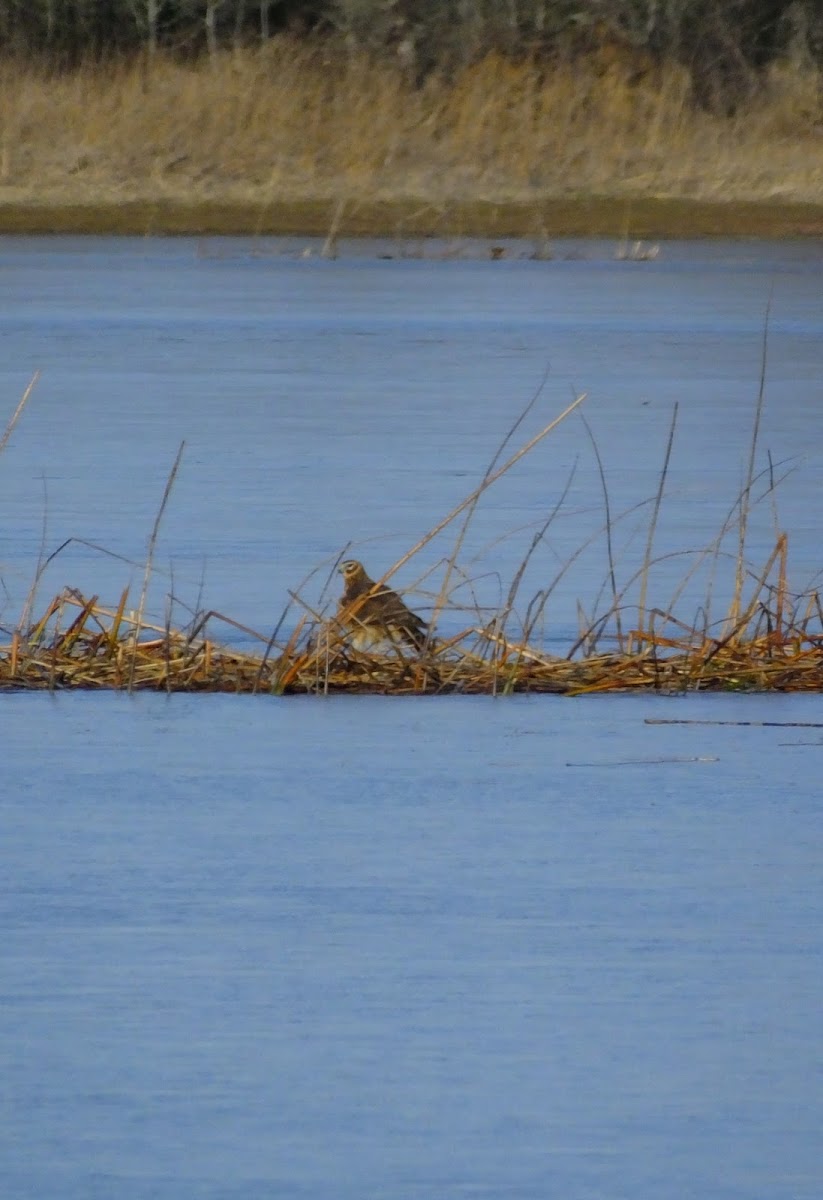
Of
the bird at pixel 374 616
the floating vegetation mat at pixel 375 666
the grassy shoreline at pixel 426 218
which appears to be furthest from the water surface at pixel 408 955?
the grassy shoreline at pixel 426 218

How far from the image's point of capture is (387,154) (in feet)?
75.7

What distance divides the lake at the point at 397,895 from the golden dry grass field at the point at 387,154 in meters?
13.0

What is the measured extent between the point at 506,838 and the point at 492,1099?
1.25 m

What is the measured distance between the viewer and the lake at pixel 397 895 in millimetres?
3311

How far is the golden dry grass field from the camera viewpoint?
22234 mm

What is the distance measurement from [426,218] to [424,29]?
5.14m

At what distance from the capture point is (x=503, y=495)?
28.6 feet

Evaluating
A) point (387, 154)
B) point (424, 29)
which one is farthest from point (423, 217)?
point (424, 29)

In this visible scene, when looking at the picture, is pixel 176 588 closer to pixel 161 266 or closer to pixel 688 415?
pixel 688 415

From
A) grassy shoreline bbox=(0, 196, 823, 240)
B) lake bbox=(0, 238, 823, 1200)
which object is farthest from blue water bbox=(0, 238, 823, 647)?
grassy shoreline bbox=(0, 196, 823, 240)

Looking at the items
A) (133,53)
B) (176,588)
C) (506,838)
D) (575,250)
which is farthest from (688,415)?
(133,53)

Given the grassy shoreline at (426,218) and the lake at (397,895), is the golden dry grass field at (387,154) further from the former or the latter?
the lake at (397,895)

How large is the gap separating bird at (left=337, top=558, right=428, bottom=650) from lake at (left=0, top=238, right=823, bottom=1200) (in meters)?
0.21

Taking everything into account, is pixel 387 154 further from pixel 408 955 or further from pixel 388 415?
pixel 408 955
